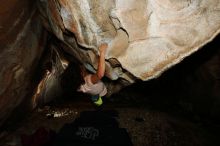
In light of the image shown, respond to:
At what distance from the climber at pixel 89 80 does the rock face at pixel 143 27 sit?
121mm

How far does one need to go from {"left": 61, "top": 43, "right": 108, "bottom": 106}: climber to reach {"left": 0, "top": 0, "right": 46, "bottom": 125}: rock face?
30.6 inches

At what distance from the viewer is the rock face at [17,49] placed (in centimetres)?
293

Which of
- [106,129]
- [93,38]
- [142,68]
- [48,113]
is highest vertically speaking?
[93,38]

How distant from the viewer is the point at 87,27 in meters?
2.73

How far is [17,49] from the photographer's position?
3.41 meters

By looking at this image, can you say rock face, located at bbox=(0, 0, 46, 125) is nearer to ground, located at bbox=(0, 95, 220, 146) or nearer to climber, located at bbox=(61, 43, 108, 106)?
climber, located at bbox=(61, 43, 108, 106)

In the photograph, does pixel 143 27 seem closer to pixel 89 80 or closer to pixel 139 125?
pixel 89 80

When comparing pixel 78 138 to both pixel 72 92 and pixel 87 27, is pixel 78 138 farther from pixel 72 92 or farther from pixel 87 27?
pixel 87 27

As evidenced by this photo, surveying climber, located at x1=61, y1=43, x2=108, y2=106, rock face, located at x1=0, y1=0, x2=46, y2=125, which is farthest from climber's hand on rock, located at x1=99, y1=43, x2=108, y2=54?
rock face, located at x1=0, y1=0, x2=46, y2=125

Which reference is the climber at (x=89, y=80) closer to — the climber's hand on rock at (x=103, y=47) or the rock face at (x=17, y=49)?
the climber's hand on rock at (x=103, y=47)

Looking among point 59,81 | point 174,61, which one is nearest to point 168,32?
point 174,61

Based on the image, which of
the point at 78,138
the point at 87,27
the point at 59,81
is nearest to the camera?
the point at 87,27

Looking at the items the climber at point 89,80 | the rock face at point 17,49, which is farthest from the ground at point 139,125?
the rock face at point 17,49

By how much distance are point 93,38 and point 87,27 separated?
0.14m
